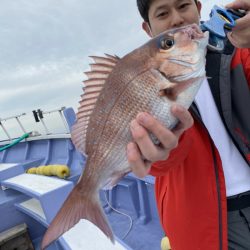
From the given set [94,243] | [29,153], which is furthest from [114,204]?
[29,153]

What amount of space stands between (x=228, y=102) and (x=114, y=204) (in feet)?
10.3

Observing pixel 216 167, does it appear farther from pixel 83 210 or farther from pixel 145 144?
pixel 83 210

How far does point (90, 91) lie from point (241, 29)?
0.79 meters

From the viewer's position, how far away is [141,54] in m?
1.25

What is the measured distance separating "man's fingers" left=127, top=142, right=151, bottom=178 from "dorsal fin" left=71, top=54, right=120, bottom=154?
283 mm

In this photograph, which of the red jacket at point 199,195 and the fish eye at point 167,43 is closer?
the fish eye at point 167,43

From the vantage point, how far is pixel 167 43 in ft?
4.04

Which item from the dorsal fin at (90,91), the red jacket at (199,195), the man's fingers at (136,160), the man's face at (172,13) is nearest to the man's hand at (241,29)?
the red jacket at (199,195)

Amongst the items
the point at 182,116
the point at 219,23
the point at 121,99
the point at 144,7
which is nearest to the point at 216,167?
the point at 182,116

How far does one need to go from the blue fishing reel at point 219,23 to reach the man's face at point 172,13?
0.24 metres

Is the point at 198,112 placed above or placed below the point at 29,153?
above

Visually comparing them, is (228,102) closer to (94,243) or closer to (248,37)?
(248,37)

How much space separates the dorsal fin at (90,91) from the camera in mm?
1305

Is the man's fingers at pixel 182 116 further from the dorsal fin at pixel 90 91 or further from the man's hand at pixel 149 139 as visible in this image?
the dorsal fin at pixel 90 91
